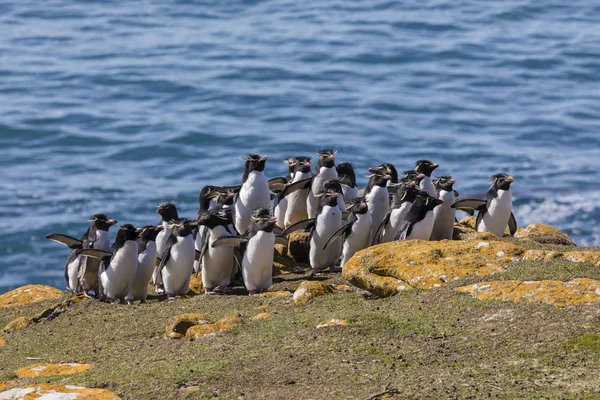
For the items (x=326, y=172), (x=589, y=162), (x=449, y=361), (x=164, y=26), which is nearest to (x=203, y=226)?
(x=326, y=172)

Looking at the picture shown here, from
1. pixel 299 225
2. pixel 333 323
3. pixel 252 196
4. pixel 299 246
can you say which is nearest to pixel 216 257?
pixel 299 225

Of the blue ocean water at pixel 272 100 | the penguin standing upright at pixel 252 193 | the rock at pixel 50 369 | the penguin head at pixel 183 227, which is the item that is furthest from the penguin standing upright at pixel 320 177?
the blue ocean water at pixel 272 100

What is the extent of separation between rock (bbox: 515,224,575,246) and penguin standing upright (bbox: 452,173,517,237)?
37cm

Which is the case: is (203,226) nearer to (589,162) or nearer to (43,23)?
(589,162)

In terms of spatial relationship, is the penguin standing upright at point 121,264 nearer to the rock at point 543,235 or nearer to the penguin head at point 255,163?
the penguin head at point 255,163

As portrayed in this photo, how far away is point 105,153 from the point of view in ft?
107

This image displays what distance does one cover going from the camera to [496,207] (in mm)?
14859

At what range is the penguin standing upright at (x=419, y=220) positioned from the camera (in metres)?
13.0

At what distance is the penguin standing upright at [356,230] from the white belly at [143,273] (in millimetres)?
2226

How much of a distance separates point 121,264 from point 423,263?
3.85 m

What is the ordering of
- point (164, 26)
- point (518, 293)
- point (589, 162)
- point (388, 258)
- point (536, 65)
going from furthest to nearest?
point (164, 26), point (536, 65), point (589, 162), point (388, 258), point (518, 293)

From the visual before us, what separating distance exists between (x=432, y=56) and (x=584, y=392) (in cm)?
3834

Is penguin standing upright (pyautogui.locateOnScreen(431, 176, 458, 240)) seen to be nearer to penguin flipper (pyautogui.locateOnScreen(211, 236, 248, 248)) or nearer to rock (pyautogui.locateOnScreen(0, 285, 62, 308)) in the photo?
penguin flipper (pyautogui.locateOnScreen(211, 236, 248, 248))

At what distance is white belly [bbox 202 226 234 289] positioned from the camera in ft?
42.4
